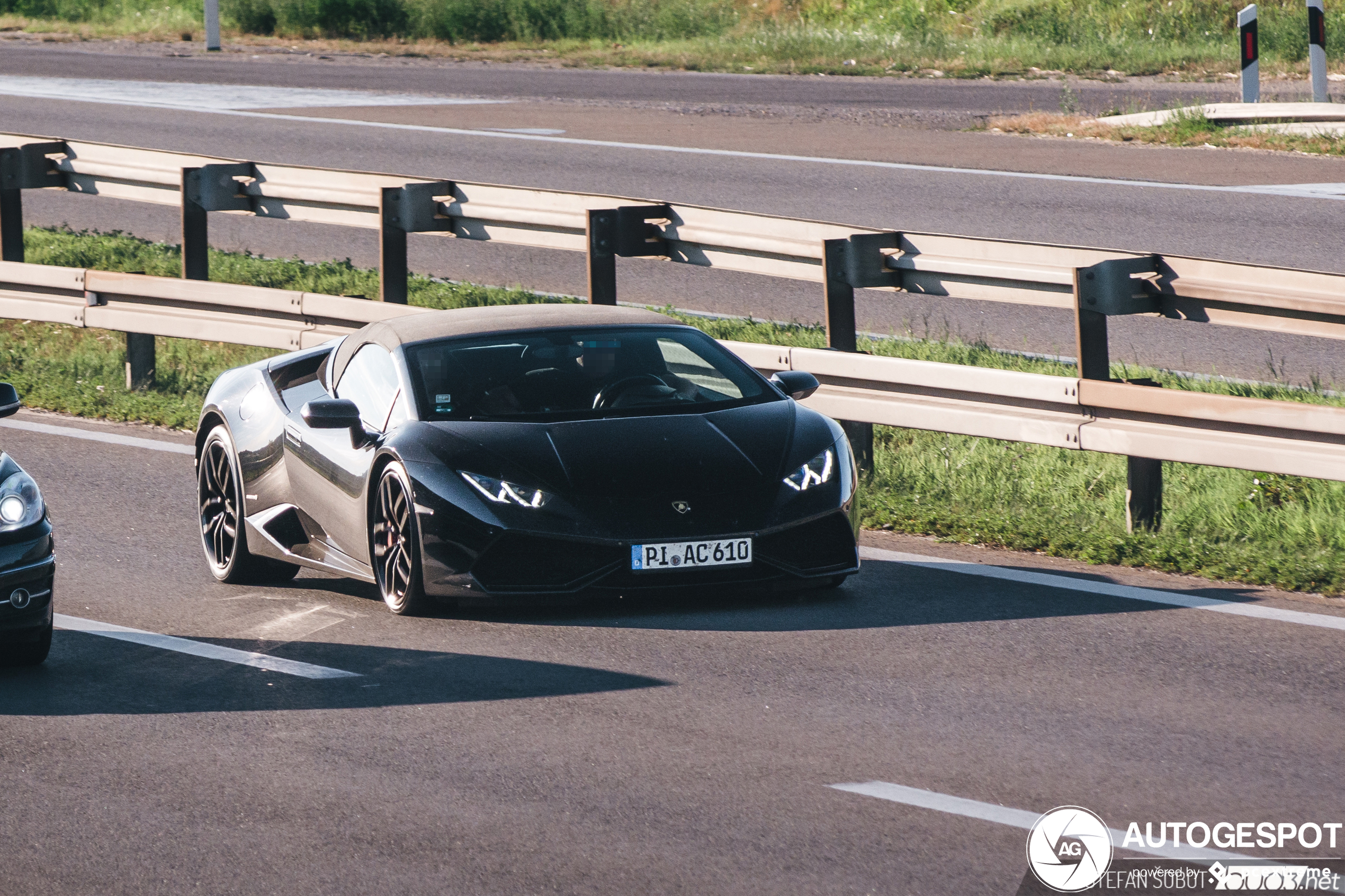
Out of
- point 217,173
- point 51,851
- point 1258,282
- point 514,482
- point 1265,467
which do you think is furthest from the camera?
point 217,173

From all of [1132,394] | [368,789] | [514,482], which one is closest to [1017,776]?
[368,789]

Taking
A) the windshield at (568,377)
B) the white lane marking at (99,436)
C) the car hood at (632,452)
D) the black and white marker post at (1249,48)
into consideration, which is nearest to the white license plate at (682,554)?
the car hood at (632,452)

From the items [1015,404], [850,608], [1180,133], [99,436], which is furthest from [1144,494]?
[1180,133]

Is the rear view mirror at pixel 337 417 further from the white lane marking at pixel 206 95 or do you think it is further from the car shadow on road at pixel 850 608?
the white lane marking at pixel 206 95

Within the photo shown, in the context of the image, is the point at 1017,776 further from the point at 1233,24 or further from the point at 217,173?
the point at 1233,24

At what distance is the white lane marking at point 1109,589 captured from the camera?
8.12 m

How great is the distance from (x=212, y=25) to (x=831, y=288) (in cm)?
2949

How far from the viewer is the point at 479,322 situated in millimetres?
9344

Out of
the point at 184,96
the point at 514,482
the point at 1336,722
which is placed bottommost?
the point at 1336,722

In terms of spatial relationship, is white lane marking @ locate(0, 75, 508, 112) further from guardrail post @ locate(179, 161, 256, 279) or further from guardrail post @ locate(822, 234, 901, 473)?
guardrail post @ locate(822, 234, 901, 473)

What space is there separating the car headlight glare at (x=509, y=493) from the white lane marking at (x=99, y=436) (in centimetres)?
449

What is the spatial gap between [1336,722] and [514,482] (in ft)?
10.5

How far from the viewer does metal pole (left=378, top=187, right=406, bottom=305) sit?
13109 millimetres

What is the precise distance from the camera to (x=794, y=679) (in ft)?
24.0
